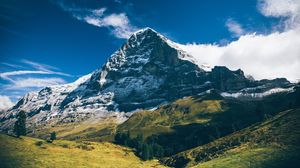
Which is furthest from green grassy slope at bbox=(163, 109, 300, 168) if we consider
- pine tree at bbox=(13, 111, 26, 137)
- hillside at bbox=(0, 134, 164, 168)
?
pine tree at bbox=(13, 111, 26, 137)

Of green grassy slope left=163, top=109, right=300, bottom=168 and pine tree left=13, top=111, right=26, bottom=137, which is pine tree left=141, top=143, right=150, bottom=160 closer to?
green grassy slope left=163, top=109, right=300, bottom=168

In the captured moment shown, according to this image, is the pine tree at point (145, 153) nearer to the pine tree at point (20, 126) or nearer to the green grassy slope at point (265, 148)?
the green grassy slope at point (265, 148)

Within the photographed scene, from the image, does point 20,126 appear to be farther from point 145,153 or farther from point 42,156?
point 145,153

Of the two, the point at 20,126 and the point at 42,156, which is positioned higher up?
the point at 20,126

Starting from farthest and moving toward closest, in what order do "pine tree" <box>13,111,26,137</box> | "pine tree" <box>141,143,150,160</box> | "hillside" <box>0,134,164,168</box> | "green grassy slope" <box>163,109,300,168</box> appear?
"pine tree" <box>141,143,150,160</box> < "pine tree" <box>13,111,26,137</box> < "hillside" <box>0,134,164,168</box> < "green grassy slope" <box>163,109,300,168</box>

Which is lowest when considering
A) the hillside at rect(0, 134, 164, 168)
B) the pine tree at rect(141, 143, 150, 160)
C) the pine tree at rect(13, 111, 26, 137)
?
the pine tree at rect(141, 143, 150, 160)

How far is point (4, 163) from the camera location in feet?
334

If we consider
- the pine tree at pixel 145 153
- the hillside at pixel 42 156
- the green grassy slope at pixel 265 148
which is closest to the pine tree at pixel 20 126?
the hillside at pixel 42 156

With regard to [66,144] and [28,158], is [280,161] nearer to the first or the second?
[28,158]

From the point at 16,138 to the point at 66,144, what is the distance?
2630cm

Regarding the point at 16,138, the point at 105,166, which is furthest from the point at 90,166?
the point at 16,138

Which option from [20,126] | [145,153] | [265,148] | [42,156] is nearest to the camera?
[265,148]

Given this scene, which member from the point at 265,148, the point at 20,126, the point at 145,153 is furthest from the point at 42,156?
the point at 265,148

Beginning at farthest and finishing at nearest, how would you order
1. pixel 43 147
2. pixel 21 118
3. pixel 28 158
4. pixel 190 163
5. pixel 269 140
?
pixel 21 118
pixel 190 163
pixel 43 147
pixel 269 140
pixel 28 158
